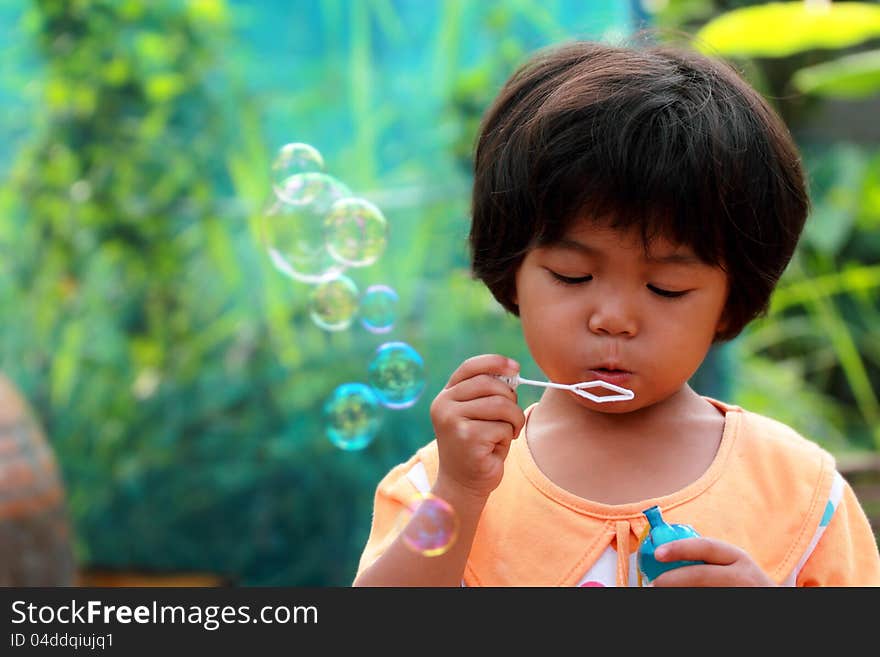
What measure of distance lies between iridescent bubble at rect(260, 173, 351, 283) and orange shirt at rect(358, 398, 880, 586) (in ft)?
2.37

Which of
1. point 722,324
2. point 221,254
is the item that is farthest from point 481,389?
point 221,254

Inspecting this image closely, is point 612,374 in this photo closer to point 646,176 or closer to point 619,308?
point 619,308

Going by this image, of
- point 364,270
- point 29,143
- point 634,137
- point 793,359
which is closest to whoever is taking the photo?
point 634,137

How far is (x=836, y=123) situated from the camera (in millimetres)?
5414

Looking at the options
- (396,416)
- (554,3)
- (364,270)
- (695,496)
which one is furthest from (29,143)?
(695,496)

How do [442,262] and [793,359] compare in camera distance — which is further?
[793,359]

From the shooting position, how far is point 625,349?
1.42 m

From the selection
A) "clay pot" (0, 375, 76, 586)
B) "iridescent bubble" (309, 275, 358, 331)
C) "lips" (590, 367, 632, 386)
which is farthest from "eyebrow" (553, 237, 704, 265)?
"clay pot" (0, 375, 76, 586)

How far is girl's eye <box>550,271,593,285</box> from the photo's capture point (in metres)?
1.44

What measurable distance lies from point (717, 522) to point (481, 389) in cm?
34

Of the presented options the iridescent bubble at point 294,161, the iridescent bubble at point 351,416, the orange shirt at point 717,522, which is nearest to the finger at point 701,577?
the orange shirt at point 717,522

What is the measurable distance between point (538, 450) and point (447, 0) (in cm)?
235
